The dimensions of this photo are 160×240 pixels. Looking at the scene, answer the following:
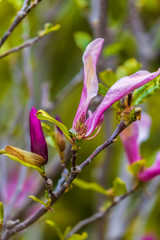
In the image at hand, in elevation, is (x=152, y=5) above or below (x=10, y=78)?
below

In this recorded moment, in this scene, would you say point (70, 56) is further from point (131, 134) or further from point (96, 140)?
point (131, 134)

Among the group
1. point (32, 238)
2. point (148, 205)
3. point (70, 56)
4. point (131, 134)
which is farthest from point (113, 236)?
point (70, 56)

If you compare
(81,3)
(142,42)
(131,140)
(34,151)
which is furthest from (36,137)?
(142,42)

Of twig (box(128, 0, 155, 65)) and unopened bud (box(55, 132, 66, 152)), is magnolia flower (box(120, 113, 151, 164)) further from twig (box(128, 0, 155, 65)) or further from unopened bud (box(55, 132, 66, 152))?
twig (box(128, 0, 155, 65))

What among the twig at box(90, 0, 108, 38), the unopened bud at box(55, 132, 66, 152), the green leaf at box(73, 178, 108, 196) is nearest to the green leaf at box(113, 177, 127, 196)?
the green leaf at box(73, 178, 108, 196)

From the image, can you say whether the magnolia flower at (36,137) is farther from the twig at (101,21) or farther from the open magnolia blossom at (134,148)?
the twig at (101,21)
